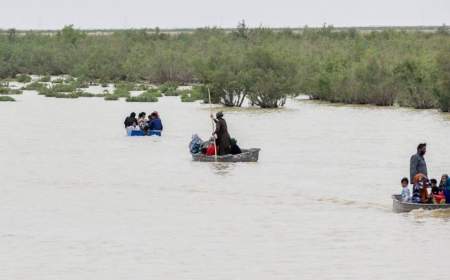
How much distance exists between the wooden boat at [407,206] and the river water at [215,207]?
0.15m

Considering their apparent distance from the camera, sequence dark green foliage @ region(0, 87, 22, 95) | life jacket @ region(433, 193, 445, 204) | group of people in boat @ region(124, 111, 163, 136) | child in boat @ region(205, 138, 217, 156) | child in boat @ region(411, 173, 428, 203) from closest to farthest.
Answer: life jacket @ region(433, 193, 445, 204) < child in boat @ region(411, 173, 428, 203) < child in boat @ region(205, 138, 217, 156) < group of people in boat @ region(124, 111, 163, 136) < dark green foliage @ region(0, 87, 22, 95)

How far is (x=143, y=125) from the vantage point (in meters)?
41.3

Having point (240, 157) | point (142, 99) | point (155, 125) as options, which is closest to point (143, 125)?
point (155, 125)

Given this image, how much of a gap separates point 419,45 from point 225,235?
5921cm

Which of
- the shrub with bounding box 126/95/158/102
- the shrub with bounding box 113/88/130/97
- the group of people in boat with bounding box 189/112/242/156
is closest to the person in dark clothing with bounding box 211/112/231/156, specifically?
the group of people in boat with bounding box 189/112/242/156

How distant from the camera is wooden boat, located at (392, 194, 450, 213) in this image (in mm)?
23375

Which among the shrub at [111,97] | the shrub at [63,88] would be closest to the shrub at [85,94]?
the shrub at [63,88]

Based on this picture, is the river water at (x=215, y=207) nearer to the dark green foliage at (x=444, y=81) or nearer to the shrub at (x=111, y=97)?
the dark green foliage at (x=444, y=81)

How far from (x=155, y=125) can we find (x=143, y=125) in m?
0.60

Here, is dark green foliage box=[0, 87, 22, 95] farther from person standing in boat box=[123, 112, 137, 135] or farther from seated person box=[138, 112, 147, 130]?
seated person box=[138, 112, 147, 130]

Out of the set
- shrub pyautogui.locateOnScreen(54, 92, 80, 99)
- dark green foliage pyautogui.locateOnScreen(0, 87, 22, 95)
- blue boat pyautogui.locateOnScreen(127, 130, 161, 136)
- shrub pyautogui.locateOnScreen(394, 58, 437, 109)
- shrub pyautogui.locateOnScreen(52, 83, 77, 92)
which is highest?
shrub pyautogui.locateOnScreen(394, 58, 437, 109)

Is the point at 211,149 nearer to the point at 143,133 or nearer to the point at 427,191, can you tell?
the point at 143,133

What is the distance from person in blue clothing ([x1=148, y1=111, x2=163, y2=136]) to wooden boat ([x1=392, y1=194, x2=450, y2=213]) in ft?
56.1

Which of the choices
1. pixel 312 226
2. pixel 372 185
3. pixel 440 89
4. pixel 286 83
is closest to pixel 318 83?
pixel 286 83
